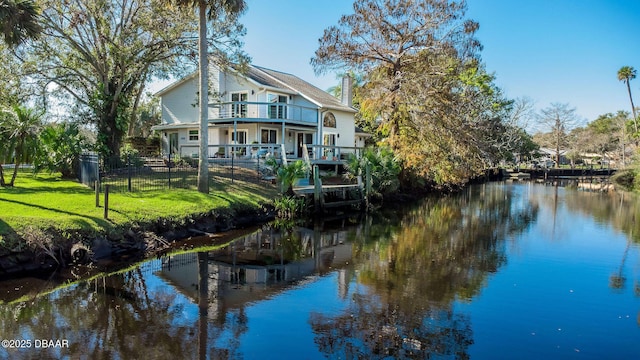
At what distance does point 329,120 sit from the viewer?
38.2m

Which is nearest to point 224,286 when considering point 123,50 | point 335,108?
point 123,50

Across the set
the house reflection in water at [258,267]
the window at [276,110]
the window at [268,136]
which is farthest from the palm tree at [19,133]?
the window at [268,136]

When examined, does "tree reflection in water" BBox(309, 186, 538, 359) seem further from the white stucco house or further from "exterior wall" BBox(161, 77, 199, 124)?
"exterior wall" BBox(161, 77, 199, 124)

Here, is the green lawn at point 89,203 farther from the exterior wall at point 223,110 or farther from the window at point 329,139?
the window at point 329,139

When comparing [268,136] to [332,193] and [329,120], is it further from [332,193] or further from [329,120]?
[332,193]

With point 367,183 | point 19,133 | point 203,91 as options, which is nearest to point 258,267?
point 203,91

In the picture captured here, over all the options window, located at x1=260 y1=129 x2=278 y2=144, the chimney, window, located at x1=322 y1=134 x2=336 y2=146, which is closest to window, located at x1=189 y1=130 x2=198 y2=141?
window, located at x1=260 y1=129 x2=278 y2=144

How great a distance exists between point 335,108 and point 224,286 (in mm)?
27439

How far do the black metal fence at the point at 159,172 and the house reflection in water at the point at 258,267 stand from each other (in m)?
5.85

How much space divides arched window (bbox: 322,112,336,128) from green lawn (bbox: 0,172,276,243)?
16371 mm

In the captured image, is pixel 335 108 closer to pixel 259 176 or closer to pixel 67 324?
pixel 259 176

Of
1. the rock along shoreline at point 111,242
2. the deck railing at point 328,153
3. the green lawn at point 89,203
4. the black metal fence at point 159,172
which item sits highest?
the deck railing at point 328,153

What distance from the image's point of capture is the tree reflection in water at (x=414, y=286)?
8.23 meters

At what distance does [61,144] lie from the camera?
71.0 ft
